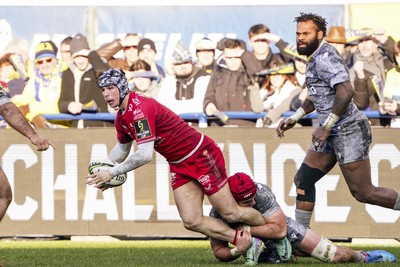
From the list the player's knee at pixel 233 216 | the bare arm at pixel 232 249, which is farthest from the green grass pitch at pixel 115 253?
the player's knee at pixel 233 216

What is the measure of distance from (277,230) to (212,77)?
5.40 metres

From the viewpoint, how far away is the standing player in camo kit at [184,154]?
11.1 m

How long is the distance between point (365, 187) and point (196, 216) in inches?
65.6

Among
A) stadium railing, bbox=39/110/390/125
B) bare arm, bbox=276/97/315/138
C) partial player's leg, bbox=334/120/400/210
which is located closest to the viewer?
partial player's leg, bbox=334/120/400/210

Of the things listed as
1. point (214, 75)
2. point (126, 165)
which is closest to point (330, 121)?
point (126, 165)

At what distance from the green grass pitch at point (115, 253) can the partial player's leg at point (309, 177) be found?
1.60ft

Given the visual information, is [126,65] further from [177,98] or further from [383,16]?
[383,16]

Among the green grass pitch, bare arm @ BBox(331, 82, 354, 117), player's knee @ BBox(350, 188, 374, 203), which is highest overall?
bare arm @ BBox(331, 82, 354, 117)

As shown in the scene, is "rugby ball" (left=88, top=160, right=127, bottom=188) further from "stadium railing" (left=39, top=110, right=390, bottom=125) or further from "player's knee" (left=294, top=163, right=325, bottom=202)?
"stadium railing" (left=39, top=110, right=390, bottom=125)

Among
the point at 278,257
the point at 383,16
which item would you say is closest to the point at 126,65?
the point at 383,16

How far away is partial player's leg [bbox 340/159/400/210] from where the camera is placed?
11562mm

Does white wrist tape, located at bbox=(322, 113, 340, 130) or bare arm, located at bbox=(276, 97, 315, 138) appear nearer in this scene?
white wrist tape, located at bbox=(322, 113, 340, 130)

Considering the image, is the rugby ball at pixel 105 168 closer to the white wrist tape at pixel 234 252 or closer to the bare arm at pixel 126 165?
the bare arm at pixel 126 165

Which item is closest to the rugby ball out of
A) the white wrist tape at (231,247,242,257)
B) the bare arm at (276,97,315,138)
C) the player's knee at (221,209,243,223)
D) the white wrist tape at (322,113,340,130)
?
the player's knee at (221,209,243,223)
